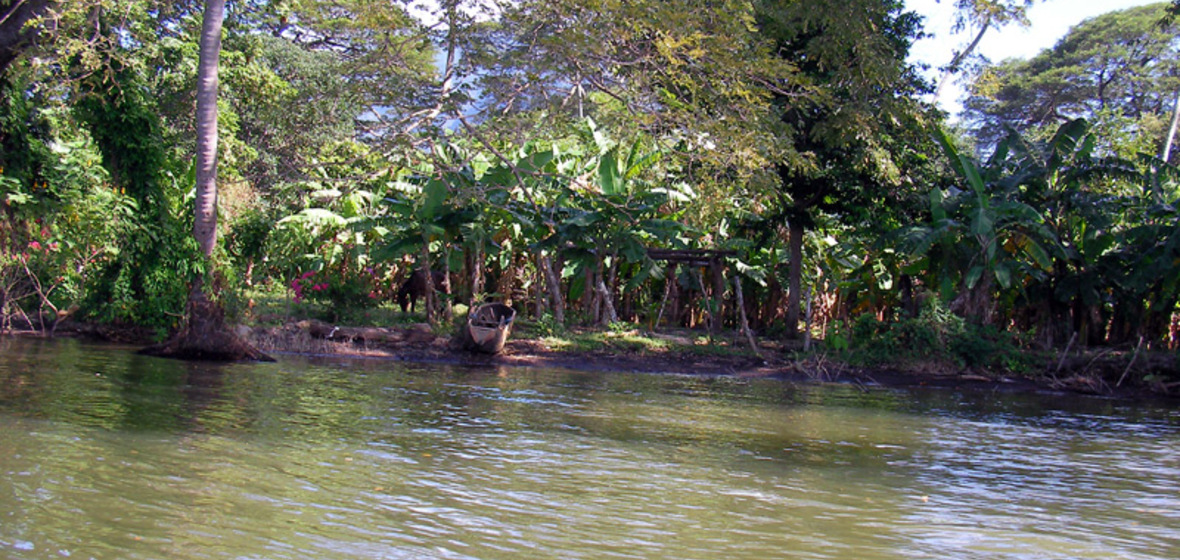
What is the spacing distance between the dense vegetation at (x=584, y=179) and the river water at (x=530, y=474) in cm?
302

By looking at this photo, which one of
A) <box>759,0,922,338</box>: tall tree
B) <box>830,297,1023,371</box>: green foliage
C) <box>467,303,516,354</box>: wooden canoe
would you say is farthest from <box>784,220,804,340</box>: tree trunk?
<box>467,303,516,354</box>: wooden canoe

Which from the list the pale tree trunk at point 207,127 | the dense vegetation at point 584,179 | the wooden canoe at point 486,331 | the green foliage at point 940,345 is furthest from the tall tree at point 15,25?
the green foliage at point 940,345

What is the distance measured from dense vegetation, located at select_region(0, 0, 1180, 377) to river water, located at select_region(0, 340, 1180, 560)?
3.02 m

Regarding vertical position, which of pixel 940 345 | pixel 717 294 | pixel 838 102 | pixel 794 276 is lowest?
pixel 940 345

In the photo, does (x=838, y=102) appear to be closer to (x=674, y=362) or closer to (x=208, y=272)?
(x=674, y=362)

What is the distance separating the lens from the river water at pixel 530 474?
507 cm

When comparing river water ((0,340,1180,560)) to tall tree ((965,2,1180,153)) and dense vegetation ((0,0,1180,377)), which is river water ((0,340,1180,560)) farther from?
tall tree ((965,2,1180,153))

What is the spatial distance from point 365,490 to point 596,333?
1180 centimetres

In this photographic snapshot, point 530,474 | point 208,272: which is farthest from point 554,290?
point 530,474

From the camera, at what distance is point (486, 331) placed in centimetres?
1580

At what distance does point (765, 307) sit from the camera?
69.6 feet

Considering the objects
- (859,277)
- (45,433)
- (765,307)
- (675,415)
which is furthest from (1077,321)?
(45,433)

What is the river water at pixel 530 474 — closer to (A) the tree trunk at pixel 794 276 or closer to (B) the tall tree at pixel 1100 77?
(A) the tree trunk at pixel 794 276

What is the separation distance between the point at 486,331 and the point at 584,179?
3565 millimetres
